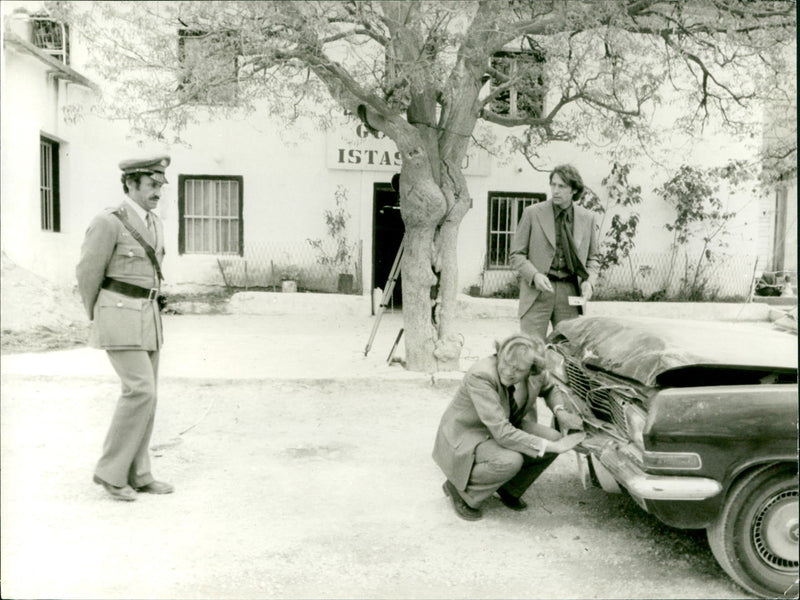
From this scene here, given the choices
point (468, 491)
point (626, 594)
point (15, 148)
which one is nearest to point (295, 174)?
point (15, 148)

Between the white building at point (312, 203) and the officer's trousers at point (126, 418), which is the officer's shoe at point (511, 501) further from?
the white building at point (312, 203)

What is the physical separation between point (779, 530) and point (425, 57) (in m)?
4.97

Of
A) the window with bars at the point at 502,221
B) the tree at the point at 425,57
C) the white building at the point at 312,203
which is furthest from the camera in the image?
the window with bars at the point at 502,221

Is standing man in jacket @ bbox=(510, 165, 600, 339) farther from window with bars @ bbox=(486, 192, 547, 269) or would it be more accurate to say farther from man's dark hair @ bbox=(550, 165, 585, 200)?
window with bars @ bbox=(486, 192, 547, 269)

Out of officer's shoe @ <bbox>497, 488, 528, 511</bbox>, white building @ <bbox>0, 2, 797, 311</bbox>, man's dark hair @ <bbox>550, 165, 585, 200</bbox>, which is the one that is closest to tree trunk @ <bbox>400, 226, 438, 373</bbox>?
man's dark hair @ <bbox>550, 165, 585, 200</bbox>

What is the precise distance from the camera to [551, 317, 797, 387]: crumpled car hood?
11.2 ft

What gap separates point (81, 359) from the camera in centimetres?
793

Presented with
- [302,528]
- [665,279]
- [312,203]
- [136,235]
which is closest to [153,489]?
[302,528]

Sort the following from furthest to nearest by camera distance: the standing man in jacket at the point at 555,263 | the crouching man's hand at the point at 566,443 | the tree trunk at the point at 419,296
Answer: the tree trunk at the point at 419,296 → the standing man in jacket at the point at 555,263 → the crouching man's hand at the point at 566,443

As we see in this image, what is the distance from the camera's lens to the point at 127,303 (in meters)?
4.16

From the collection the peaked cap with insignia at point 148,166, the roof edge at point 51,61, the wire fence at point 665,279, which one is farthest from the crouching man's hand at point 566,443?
the wire fence at point 665,279

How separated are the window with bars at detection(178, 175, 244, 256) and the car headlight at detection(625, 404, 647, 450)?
10.9 m

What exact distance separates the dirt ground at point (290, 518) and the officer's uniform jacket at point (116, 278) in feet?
3.02

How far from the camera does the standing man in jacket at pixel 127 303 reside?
412cm
